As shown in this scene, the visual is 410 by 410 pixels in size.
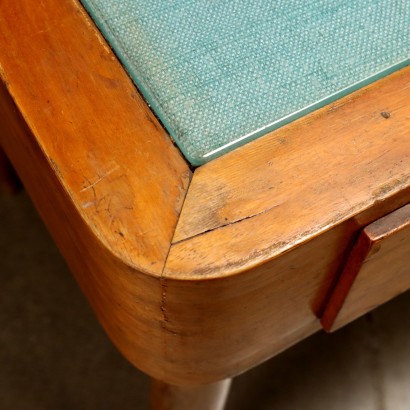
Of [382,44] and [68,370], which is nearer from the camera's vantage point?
[382,44]

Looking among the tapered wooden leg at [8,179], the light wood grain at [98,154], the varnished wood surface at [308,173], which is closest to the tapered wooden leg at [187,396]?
the light wood grain at [98,154]

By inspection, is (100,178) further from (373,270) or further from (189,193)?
(373,270)

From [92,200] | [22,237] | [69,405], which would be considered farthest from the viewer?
[22,237]

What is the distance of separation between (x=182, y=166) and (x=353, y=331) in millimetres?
660

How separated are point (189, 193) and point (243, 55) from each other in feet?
0.42

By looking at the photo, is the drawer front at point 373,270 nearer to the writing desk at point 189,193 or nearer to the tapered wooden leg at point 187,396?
the writing desk at point 189,193

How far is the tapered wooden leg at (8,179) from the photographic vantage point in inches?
43.7

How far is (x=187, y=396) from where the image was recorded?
0.67m

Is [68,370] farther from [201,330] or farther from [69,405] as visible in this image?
[201,330]

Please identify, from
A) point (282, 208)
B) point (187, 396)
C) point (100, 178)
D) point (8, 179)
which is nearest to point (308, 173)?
point (282, 208)

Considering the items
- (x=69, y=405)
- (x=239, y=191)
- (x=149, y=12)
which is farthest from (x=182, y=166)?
(x=69, y=405)

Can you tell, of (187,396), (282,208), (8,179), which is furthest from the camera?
(8,179)

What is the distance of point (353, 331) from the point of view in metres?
1.02

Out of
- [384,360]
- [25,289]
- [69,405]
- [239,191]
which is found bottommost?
[384,360]
